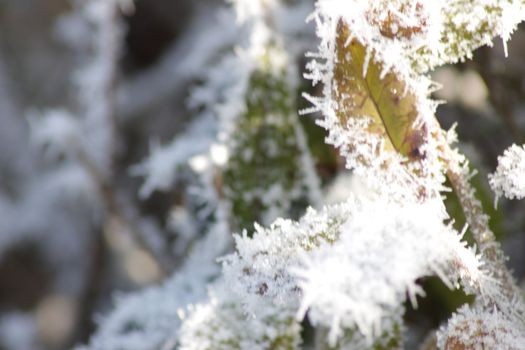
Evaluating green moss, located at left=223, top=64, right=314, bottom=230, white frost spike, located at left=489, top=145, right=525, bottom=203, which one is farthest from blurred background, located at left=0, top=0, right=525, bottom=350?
white frost spike, located at left=489, top=145, right=525, bottom=203

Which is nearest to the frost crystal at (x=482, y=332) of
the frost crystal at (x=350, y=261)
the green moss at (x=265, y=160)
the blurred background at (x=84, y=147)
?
the frost crystal at (x=350, y=261)

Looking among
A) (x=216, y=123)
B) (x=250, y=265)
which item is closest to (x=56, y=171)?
(x=216, y=123)

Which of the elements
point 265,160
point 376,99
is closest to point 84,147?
point 265,160

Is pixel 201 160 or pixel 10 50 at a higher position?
pixel 10 50

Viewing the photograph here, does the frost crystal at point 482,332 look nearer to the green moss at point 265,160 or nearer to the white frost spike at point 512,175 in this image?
the white frost spike at point 512,175

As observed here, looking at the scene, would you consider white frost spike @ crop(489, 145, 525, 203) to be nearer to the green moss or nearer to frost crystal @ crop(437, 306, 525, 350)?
frost crystal @ crop(437, 306, 525, 350)

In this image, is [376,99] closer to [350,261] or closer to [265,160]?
[350,261]

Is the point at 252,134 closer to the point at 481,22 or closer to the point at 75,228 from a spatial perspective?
the point at 481,22
